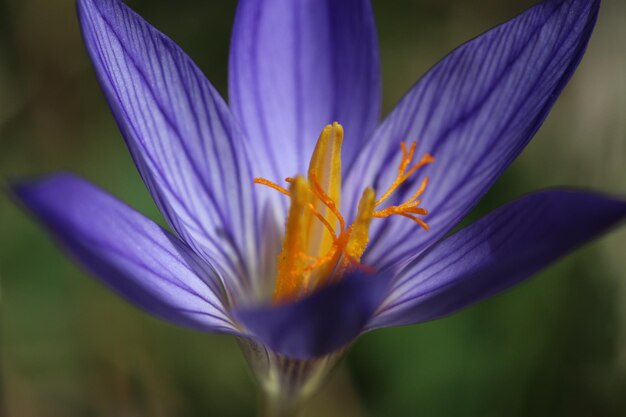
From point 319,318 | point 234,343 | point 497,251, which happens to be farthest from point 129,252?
point 234,343

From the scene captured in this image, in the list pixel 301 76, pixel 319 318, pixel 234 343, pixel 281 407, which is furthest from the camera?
pixel 234 343

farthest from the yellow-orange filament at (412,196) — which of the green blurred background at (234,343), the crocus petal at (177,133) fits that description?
the green blurred background at (234,343)

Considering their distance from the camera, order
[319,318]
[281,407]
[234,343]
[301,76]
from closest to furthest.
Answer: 1. [319,318]
2. [281,407]
3. [301,76]
4. [234,343]

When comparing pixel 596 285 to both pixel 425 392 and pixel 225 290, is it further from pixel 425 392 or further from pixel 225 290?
pixel 225 290

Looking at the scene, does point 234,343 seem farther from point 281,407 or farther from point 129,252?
point 129,252

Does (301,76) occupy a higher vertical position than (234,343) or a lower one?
higher

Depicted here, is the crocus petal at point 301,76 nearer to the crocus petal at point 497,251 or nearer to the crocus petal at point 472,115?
the crocus petal at point 472,115

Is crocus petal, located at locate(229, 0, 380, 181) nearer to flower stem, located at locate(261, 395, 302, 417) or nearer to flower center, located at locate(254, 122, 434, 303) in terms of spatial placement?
flower center, located at locate(254, 122, 434, 303)

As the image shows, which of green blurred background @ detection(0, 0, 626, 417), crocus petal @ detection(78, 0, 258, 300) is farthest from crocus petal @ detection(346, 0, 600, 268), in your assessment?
green blurred background @ detection(0, 0, 626, 417)
